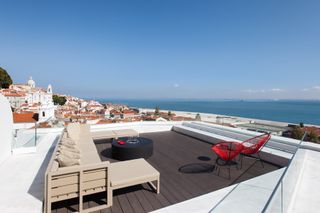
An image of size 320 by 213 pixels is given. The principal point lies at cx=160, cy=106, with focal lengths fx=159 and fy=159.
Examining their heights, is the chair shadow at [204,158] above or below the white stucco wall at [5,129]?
below

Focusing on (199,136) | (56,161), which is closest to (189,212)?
(56,161)

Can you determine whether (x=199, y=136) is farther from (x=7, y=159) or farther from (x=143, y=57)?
(x=143, y=57)

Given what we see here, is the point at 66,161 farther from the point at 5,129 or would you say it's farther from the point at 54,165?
the point at 5,129

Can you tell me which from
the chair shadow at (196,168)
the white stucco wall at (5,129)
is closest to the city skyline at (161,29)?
the chair shadow at (196,168)

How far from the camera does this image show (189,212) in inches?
78.2

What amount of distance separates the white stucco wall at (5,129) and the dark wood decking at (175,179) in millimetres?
2016

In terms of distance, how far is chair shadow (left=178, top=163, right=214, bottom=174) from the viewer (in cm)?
325

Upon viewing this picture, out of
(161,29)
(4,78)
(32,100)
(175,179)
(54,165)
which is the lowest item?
(175,179)

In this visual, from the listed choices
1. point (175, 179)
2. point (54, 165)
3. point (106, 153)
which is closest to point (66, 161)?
point (54, 165)

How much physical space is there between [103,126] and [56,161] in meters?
4.46

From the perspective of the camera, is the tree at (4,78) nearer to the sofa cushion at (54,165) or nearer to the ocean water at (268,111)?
the sofa cushion at (54,165)

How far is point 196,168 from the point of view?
340cm

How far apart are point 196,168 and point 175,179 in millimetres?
690

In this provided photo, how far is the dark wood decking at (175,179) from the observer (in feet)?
7.22
